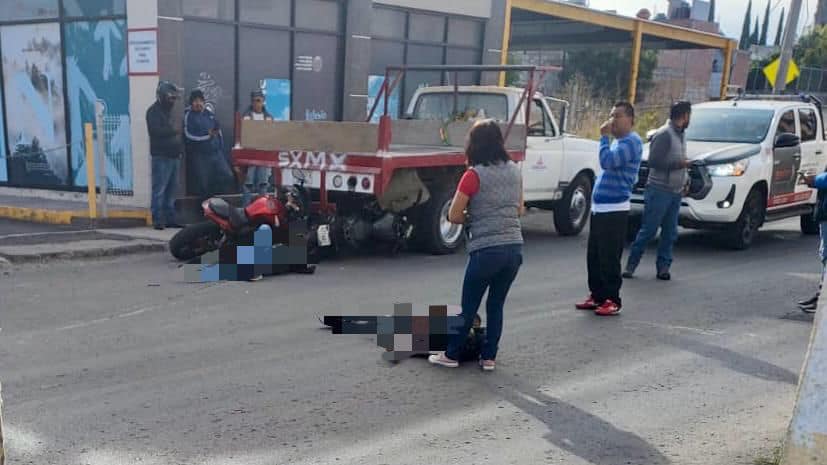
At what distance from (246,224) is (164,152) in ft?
9.81

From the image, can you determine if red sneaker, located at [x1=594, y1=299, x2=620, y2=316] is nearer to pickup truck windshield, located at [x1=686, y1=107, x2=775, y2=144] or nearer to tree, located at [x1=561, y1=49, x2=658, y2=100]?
pickup truck windshield, located at [x1=686, y1=107, x2=775, y2=144]

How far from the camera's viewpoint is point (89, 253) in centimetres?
934

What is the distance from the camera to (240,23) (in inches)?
508

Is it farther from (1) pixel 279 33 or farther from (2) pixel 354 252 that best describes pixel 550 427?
(1) pixel 279 33

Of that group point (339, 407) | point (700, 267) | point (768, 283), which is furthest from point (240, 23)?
point (339, 407)

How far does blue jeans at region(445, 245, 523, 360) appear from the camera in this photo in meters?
5.50

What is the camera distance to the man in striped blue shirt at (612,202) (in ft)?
23.3

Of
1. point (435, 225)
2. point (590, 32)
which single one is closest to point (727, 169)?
point (435, 225)

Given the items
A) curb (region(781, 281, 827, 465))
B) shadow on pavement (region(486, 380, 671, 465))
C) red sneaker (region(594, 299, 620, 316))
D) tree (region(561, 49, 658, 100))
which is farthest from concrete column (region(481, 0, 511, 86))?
tree (region(561, 49, 658, 100))

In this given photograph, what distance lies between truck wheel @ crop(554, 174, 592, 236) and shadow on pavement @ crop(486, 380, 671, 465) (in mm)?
7141

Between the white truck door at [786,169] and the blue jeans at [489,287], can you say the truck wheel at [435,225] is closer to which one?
the blue jeans at [489,287]

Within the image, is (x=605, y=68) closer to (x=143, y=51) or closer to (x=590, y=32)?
(x=590, y=32)

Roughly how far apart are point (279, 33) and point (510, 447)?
10.5 meters

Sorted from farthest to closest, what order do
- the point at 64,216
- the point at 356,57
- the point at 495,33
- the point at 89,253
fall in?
1. the point at 495,33
2. the point at 356,57
3. the point at 64,216
4. the point at 89,253
